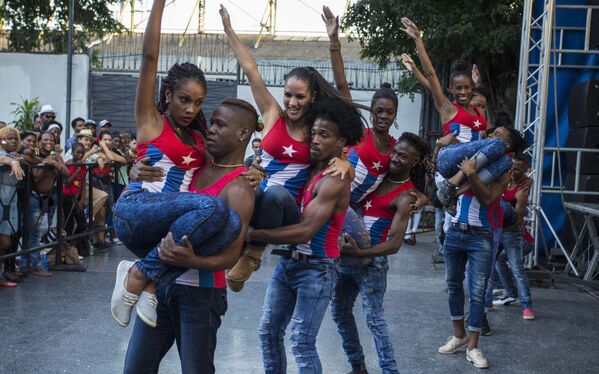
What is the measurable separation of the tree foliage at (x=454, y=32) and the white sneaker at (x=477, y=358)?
431 inches

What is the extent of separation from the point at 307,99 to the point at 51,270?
655 cm

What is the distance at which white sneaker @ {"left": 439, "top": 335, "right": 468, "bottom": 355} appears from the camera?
6766 millimetres

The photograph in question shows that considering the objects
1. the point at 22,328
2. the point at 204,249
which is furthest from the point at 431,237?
the point at 204,249

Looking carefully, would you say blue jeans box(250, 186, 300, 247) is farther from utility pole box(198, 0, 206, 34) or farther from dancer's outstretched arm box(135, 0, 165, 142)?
utility pole box(198, 0, 206, 34)

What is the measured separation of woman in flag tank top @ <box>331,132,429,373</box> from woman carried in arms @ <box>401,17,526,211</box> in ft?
3.20

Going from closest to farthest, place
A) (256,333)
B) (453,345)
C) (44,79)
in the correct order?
(453,345) < (256,333) < (44,79)

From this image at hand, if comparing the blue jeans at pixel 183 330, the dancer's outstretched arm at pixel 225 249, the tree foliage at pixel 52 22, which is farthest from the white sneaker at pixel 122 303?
the tree foliage at pixel 52 22

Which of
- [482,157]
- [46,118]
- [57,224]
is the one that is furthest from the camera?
[46,118]

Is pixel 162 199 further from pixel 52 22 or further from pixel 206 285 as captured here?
pixel 52 22

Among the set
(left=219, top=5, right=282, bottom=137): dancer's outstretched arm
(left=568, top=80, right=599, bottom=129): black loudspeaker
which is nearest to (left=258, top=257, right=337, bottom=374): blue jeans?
(left=219, top=5, right=282, bottom=137): dancer's outstretched arm

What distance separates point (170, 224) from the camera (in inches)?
139

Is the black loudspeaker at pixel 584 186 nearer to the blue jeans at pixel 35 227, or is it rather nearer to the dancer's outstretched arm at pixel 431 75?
the dancer's outstretched arm at pixel 431 75

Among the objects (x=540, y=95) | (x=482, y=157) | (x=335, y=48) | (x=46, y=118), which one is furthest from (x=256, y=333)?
(x=46, y=118)

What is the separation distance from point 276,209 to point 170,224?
722mm
